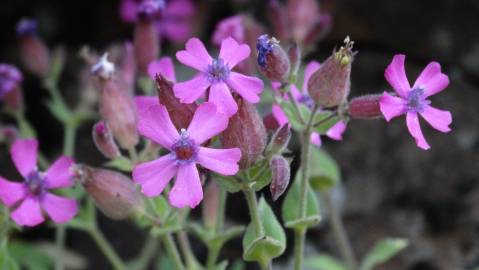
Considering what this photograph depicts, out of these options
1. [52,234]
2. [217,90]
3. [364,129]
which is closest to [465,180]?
[364,129]

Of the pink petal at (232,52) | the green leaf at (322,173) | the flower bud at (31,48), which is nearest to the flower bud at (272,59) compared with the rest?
the pink petal at (232,52)

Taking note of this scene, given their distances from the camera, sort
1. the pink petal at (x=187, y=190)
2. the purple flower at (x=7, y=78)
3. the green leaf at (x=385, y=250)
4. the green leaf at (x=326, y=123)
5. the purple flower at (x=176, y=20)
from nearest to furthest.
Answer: the pink petal at (x=187, y=190) → the green leaf at (x=326, y=123) → the green leaf at (x=385, y=250) → the purple flower at (x=7, y=78) → the purple flower at (x=176, y=20)

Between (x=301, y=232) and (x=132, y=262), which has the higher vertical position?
(x=132, y=262)

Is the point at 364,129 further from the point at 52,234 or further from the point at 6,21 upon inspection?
the point at 6,21

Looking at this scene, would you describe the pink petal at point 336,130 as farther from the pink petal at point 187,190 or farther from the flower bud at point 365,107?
the pink petal at point 187,190

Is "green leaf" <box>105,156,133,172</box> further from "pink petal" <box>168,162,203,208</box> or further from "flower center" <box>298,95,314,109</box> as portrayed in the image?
"flower center" <box>298,95,314,109</box>

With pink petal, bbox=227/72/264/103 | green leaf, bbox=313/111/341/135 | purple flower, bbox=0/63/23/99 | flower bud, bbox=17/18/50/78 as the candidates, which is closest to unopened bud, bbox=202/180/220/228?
green leaf, bbox=313/111/341/135

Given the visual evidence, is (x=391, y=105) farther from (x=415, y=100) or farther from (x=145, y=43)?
(x=145, y=43)

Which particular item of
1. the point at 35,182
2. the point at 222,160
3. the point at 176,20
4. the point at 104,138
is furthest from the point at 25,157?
the point at 176,20
